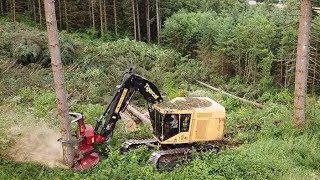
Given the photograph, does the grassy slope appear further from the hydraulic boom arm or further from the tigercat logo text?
the tigercat logo text

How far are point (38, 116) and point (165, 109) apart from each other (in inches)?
219

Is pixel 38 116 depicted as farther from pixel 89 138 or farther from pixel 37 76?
pixel 37 76

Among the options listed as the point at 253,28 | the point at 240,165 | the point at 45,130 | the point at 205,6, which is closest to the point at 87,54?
the point at 253,28

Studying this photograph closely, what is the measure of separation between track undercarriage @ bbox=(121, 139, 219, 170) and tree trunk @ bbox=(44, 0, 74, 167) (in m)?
1.65

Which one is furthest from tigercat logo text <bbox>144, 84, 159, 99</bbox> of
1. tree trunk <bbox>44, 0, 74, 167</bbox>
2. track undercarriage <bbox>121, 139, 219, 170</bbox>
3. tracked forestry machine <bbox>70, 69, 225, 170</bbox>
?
tree trunk <bbox>44, 0, 74, 167</bbox>

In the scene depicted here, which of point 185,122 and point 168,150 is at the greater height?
point 185,122

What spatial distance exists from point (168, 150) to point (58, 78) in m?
3.50

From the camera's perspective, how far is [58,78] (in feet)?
33.7

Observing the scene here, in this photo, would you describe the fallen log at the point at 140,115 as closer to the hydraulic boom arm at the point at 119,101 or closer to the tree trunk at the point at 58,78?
the hydraulic boom arm at the point at 119,101

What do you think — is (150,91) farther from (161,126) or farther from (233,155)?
(233,155)

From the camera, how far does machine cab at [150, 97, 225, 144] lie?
1144cm

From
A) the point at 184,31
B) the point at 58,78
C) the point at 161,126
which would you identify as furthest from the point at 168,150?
the point at 184,31

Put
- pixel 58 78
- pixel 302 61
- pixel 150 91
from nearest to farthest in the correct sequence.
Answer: pixel 58 78 < pixel 150 91 < pixel 302 61

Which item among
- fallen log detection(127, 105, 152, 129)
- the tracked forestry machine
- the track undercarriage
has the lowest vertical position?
fallen log detection(127, 105, 152, 129)
